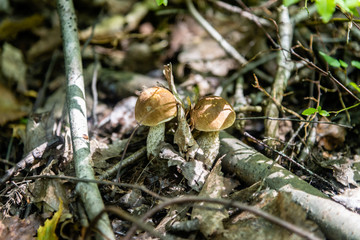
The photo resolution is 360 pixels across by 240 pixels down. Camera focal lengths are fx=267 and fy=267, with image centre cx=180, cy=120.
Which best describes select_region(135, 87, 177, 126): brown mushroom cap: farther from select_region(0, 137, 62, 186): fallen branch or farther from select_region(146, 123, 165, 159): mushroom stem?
select_region(0, 137, 62, 186): fallen branch

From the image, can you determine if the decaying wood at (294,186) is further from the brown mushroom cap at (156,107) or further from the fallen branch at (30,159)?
the fallen branch at (30,159)

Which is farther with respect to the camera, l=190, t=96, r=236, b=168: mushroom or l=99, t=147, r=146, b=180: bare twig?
l=99, t=147, r=146, b=180: bare twig

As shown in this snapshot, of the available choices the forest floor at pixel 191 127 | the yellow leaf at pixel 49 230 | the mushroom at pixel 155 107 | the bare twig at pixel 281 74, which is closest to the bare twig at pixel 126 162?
the forest floor at pixel 191 127

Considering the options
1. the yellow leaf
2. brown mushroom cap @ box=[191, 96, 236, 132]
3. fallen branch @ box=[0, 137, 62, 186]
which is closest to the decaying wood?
brown mushroom cap @ box=[191, 96, 236, 132]

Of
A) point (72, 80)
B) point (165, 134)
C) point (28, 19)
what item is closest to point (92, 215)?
point (165, 134)

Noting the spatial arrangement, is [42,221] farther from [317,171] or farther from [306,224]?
[317,171]

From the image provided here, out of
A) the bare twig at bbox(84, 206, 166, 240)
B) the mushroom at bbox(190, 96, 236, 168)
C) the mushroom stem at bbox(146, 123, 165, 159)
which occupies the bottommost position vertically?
the mushroom stem at bbox(146, 123, 165, 159)

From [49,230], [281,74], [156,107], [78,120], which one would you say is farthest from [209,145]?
[49,230]
